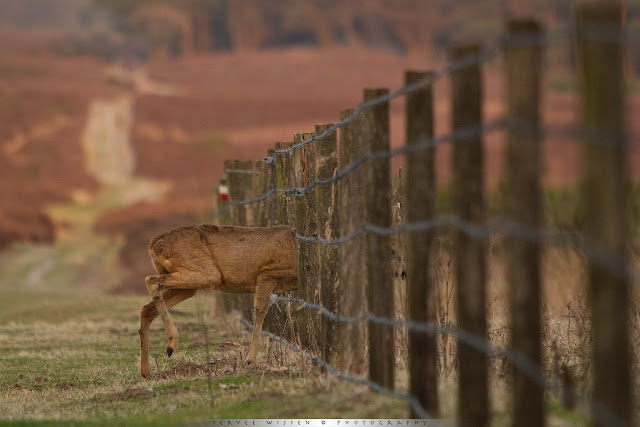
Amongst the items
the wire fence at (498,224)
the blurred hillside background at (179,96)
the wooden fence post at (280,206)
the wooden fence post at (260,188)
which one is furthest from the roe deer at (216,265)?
the blurred hillside background at (179,96)

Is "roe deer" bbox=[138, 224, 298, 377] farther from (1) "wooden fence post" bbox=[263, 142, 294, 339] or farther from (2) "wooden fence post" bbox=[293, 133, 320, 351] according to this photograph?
(1) "wooden fence post" bbox=[263, 142, 294, 339]

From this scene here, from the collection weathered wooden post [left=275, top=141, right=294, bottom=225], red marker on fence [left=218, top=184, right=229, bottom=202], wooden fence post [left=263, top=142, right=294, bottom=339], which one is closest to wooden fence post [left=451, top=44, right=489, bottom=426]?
wooden fence post [left=263, top=142, right=294, bottom=339]

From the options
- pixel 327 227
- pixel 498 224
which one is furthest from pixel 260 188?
pixel 498 224

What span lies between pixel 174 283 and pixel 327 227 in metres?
1.77

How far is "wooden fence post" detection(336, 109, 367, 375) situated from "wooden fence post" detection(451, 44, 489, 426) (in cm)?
206

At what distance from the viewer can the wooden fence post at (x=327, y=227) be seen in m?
8.74

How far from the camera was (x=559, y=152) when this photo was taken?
67750mm

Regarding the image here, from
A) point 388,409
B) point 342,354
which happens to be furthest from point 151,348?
point 388,409

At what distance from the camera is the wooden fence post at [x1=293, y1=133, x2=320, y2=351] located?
9.81 meters

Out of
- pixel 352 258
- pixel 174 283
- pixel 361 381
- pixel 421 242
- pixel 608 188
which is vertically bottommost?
pixel 361 381

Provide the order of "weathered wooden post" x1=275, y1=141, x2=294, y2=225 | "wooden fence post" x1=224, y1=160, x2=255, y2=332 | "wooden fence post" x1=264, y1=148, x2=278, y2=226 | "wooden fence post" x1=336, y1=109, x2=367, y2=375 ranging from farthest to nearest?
"wooden fence post" x1=224, y1=160, x2=255, y2=332
"wooden fence post" x1=264, y1=148, x2=278, y2=226
"weathered wooden post" x1=275, y1=141, x2=294, y2=225
"wooden fence post" x1=336, y1=109, x2=367, y2=375

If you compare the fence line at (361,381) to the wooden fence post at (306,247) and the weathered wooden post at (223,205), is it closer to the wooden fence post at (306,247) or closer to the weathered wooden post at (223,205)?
the wooden fence post at (306,247)

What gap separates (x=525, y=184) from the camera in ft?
16.0

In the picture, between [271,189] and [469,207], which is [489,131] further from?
[271,189]
